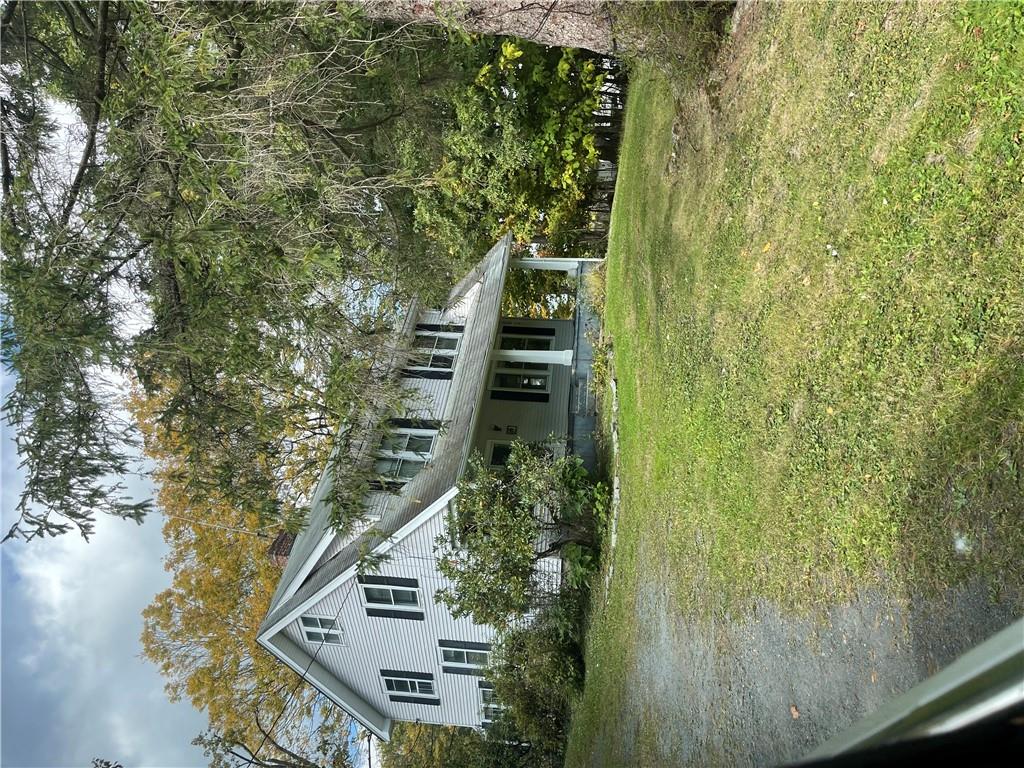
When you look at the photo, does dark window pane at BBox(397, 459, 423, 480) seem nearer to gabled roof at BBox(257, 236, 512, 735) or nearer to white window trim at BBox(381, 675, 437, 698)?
gabled roof at BBox(257, 236, 512, 735)

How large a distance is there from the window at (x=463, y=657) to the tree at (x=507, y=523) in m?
3.66

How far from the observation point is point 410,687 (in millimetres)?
18234

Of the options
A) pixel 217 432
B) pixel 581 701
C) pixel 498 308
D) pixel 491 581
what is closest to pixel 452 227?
pixel 498 308

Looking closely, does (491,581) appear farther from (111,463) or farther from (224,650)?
(224,650)

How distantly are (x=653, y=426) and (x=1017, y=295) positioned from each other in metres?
6.75

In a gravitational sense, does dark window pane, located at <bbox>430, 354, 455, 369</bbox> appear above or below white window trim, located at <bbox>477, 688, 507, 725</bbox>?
above

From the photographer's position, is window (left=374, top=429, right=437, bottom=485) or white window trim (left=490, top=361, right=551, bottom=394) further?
Answer: white window trim (left=490, top=361, right=551, bottom=394)

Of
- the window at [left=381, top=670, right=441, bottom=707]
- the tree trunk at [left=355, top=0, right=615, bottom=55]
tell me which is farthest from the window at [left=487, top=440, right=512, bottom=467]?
the tree trunk at [left=355, top=0, right=615, bottom=55]

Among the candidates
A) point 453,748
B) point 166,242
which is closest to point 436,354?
point 166,242

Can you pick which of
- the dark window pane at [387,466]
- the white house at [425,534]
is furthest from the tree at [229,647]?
the dark window pane at [387,466]

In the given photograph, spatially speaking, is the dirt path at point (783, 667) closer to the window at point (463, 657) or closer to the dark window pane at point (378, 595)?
the window at point (463, 657)

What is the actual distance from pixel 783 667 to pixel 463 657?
13113 mm

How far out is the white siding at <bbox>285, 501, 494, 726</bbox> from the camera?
15.6 metres

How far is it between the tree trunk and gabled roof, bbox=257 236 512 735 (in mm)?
7051
